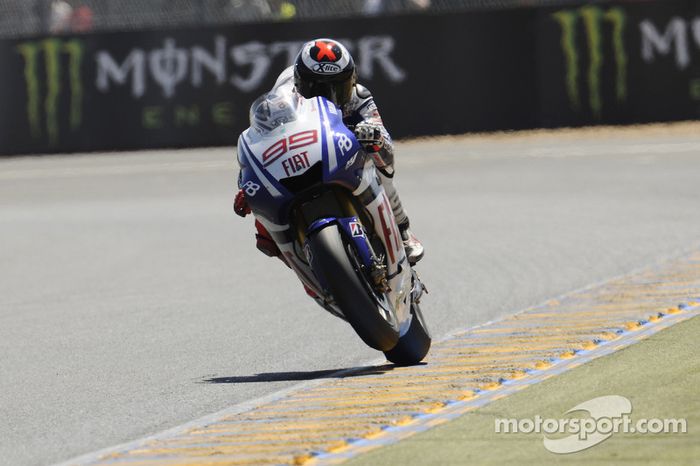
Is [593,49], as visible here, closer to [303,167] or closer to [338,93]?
[338,93]

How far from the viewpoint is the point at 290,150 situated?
270 inches

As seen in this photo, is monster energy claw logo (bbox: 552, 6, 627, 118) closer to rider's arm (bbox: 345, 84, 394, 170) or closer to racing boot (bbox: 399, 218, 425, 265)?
racing boot (bbox: 399, 218, 425, 265)

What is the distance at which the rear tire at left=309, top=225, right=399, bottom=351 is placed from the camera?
662cm

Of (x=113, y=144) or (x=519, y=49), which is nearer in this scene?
(x=519, y=49)

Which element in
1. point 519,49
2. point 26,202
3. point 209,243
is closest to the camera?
point 209,243

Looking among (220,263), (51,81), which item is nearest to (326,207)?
(220,263)

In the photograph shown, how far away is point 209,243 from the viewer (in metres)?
13.3

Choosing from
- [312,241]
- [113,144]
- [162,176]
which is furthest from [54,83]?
[312,241]

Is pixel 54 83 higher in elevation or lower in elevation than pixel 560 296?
lower

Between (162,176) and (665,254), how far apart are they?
32.3 ft

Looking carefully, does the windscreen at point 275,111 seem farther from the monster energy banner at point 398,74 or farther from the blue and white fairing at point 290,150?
the monster energy banner at point 398,74

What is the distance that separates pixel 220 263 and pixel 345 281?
Answer: 17.9ft

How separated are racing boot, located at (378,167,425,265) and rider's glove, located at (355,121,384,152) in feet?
1.09

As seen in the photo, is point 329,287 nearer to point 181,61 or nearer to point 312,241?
point 312,241
